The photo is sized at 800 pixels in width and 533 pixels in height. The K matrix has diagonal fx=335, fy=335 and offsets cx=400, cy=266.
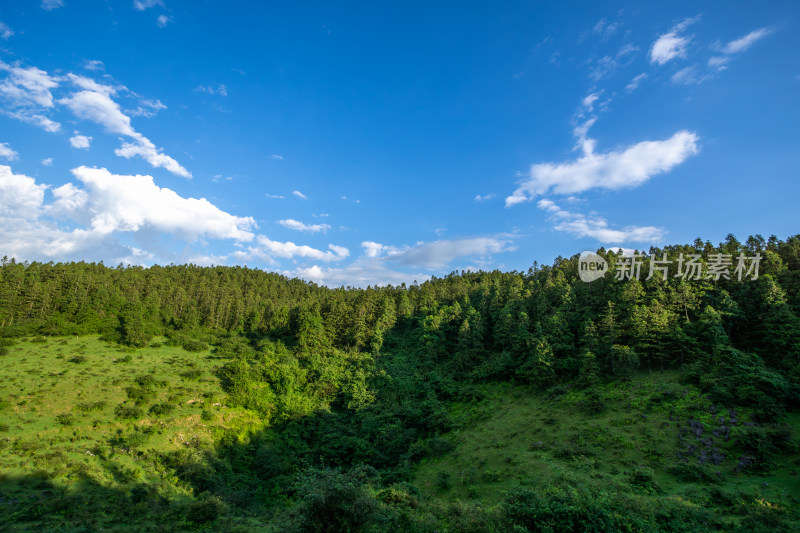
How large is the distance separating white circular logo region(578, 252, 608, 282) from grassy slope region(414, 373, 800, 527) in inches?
1229

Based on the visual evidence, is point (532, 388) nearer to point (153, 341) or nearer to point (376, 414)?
point (376, 414)

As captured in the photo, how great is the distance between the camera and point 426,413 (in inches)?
1983

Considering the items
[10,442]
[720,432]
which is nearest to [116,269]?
[10,442]

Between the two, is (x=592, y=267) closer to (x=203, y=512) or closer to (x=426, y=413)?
(x=426, y=413)

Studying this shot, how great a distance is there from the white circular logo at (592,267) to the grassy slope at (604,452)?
102 feet

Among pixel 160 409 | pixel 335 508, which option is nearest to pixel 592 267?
pixel 335 508

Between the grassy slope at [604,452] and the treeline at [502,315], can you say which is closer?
the grassy slope at [604,452]

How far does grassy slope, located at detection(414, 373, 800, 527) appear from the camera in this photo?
77.5 feet

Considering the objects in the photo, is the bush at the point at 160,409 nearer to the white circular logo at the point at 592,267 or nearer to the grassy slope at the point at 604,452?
the grassy slope at the point at 604,452

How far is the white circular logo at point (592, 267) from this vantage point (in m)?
74.6

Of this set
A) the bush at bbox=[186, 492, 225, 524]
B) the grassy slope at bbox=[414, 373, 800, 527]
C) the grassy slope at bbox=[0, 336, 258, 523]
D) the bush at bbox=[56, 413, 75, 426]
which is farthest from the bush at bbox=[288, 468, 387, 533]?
the bush at bbox=[56, 413, 75, 426]

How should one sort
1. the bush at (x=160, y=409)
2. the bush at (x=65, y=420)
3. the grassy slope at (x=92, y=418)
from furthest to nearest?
the bush at (x=160, y=409)
the bush at (x=65, y=420)
the grassy slope at (x=92, y=418)

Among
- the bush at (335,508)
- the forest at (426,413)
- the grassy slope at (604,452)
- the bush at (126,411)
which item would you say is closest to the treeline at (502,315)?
the forest at (426,413)

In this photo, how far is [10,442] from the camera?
33.2 meters
